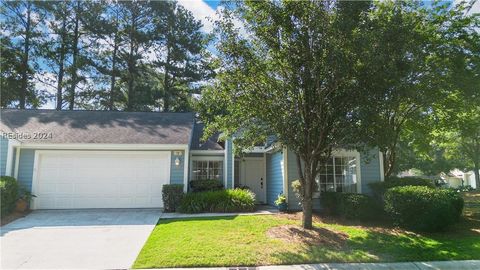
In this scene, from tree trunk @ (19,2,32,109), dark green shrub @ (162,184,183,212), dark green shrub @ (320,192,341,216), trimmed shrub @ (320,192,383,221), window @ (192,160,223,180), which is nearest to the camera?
trimmed shrub @ (320,192,383,221)

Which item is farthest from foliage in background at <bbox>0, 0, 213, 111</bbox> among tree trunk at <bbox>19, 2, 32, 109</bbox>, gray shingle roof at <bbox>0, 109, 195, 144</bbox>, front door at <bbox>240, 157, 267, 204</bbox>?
front door at <bbox>240, 157, 267, 204</bbox>

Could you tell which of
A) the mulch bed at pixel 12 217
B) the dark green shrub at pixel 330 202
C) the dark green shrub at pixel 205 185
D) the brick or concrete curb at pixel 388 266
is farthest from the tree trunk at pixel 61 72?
the brick or concrete curb at pixel 388 266

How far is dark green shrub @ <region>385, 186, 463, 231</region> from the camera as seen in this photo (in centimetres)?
865

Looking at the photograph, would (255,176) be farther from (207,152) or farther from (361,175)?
(361,175)

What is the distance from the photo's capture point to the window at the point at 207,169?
15.3 metres

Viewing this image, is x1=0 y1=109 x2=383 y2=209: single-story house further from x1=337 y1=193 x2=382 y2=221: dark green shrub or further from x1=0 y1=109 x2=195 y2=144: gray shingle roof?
x1=337 y1=193 x2=382 y2=221: dark green shrub

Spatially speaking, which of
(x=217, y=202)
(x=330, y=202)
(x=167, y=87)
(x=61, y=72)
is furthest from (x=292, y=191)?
(x=61, y=72)

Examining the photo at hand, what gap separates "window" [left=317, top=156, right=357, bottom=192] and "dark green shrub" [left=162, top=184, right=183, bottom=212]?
559 cm

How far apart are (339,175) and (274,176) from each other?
9.38 ft

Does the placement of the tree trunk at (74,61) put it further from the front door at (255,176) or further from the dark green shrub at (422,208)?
the dark green shrub at (422,208)

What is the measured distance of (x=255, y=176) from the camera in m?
16.3

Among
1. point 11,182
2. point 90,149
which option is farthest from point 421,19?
point 11,182

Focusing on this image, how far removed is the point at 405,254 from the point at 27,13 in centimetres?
2917

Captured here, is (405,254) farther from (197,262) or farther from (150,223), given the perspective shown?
(150,223)
